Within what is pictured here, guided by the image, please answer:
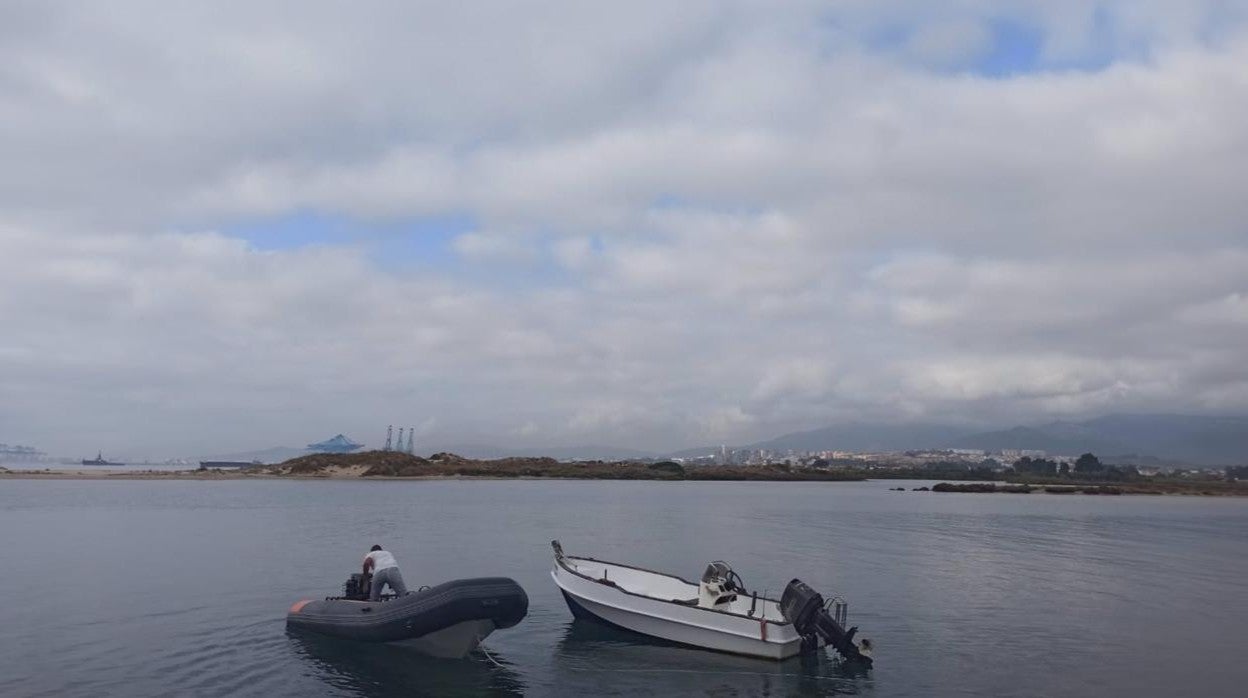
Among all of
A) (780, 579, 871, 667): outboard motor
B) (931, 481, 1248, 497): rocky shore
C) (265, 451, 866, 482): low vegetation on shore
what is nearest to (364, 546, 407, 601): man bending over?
(780, 579, 871, 667): outboard motor

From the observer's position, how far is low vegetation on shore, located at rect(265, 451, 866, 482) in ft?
439

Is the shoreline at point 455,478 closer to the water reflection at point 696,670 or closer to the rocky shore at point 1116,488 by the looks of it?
the rocky shore at point 1116,488

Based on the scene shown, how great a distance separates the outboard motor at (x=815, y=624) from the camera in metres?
19.4

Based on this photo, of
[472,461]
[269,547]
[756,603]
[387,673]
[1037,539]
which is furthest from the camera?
[472,461]

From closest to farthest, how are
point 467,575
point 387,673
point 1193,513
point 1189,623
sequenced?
1. point 387,673
2. point 1189,623
3. point 467,575
4. point 1193,513

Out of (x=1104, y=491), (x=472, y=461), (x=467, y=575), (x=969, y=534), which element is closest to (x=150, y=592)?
(x=467, y=575)

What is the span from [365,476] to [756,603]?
4527 inches

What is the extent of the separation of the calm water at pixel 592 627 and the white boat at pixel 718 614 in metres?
0.45

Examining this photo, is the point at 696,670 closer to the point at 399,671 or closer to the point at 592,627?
the point at 592,627

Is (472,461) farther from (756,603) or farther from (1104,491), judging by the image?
(756,603)

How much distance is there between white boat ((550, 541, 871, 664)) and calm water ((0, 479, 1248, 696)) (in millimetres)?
450

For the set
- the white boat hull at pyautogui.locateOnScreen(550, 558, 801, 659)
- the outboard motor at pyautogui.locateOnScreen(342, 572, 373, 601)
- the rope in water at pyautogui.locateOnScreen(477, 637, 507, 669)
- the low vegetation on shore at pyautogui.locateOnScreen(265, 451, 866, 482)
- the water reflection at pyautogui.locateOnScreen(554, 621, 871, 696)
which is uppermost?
the low vegetation on shore at pyautogui.locateOnScreen(265, 451, 866, 482)

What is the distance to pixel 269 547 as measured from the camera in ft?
129

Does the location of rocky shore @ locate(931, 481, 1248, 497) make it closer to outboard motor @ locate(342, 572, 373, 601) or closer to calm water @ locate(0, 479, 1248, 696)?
calm water @ locate(0, 479, 1248, 696)
